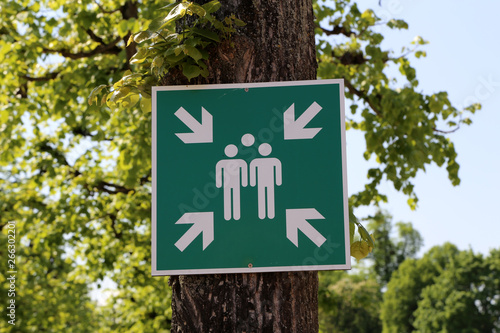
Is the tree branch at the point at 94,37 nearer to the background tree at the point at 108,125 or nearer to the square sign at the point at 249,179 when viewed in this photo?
the background tree at the point at 108,125

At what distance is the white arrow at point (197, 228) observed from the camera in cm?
201

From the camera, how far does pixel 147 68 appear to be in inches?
92.3

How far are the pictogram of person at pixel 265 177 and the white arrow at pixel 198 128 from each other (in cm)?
20

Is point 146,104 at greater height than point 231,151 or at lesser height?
greater

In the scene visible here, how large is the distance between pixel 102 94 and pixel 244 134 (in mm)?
736

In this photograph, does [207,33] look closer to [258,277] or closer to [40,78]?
[258,277]

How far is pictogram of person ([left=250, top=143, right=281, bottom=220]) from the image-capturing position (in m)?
2.02

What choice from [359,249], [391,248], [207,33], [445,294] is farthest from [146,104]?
[391,248]

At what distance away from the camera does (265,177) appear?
205cm

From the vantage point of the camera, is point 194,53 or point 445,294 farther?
point 445,294

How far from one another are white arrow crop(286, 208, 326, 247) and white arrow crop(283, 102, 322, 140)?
271mm

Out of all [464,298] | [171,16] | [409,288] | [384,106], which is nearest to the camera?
[171,16]

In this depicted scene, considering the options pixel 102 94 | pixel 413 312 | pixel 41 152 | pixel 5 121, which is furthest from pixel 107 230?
pixel 413 312

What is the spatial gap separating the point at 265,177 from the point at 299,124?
23 cm
